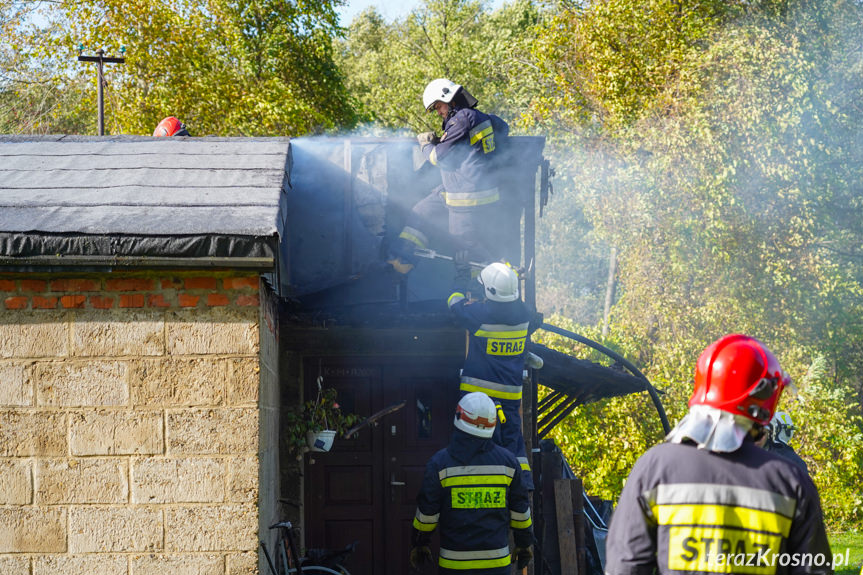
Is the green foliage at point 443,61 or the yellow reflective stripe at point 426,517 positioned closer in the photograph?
the yellow reflective stripe at point 426,517

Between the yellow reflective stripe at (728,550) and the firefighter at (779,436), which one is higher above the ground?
the yellow reflective stripe at (728,550)

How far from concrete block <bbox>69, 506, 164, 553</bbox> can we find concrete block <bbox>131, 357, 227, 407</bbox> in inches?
23.9

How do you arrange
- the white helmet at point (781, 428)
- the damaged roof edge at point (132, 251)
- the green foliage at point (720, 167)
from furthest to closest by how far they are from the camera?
1. the green foliage at point (720, 167)
2. the white helmet at point (781, 428)
3. the damaged roof edge at point (132, 251)

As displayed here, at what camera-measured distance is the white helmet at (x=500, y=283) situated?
6207mm

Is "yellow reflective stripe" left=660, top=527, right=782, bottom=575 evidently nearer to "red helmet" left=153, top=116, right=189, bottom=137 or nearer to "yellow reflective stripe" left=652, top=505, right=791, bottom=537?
"yellow reflective stripe" left=652, top=505, right=791, bottom=537

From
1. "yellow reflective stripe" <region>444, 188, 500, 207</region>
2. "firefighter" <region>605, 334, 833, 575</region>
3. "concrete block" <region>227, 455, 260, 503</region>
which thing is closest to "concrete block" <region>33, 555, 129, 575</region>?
"concrete block" <region>227, 455, 260, 503</region>

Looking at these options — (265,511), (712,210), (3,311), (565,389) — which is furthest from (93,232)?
(712,210)

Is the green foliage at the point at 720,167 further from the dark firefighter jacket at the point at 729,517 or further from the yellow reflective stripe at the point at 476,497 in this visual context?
the dark firefighter jacket at the point at 729,517

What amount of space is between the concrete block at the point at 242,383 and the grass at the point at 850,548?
9128mm

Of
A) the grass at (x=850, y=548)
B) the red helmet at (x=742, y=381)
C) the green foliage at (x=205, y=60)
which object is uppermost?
the green foliage at (x=205, y=60)

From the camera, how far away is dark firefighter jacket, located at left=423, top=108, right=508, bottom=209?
22.3 ft

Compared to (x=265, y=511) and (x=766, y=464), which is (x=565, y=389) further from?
(x=766, y=464)

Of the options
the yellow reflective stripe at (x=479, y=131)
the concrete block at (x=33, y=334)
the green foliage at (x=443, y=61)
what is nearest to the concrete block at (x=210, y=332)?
the concrete block at (x=33, y=334)

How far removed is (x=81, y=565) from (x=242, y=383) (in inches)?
50.6
